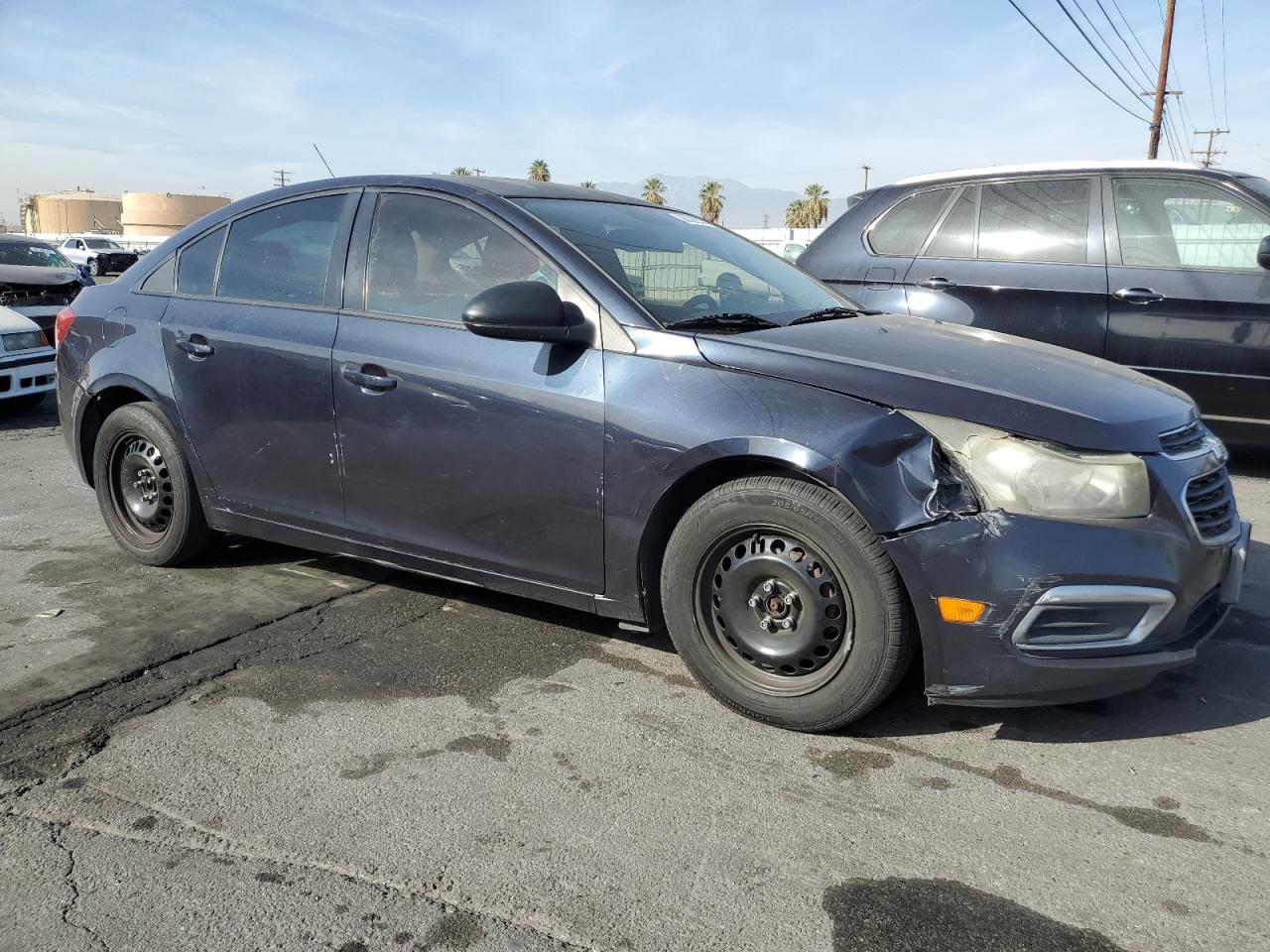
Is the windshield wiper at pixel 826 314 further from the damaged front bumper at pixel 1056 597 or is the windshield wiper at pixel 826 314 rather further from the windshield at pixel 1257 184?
the windshield at pixel 1257 184

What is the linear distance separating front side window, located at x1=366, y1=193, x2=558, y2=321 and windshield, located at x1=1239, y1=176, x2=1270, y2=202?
4729mm

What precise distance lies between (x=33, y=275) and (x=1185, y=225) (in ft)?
32.6

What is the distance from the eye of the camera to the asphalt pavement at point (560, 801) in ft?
7.30

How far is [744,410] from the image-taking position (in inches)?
119

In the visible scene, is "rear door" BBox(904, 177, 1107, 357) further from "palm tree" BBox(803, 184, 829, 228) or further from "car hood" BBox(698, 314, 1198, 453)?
"palm tree" BBox(803, 184, 829, 228)

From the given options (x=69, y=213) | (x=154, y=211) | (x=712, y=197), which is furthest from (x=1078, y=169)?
(x=69, y=213)

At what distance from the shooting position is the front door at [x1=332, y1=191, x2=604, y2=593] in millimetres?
3346

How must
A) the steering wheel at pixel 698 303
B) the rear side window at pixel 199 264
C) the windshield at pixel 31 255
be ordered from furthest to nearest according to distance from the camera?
the windshield at pixel 31 255, the rear side window at pixel 199 264, the steering wheel at pixel 698 303

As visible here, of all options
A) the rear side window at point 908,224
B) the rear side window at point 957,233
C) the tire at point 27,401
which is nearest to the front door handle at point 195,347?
the rear side window at point 908,224

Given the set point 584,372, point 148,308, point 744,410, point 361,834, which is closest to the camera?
point 361,834

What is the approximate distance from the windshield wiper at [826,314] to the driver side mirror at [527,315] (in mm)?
759

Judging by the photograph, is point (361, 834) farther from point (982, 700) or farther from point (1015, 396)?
point (1015, 396)

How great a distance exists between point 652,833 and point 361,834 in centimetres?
71

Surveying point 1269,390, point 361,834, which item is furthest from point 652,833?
point 1269,390
